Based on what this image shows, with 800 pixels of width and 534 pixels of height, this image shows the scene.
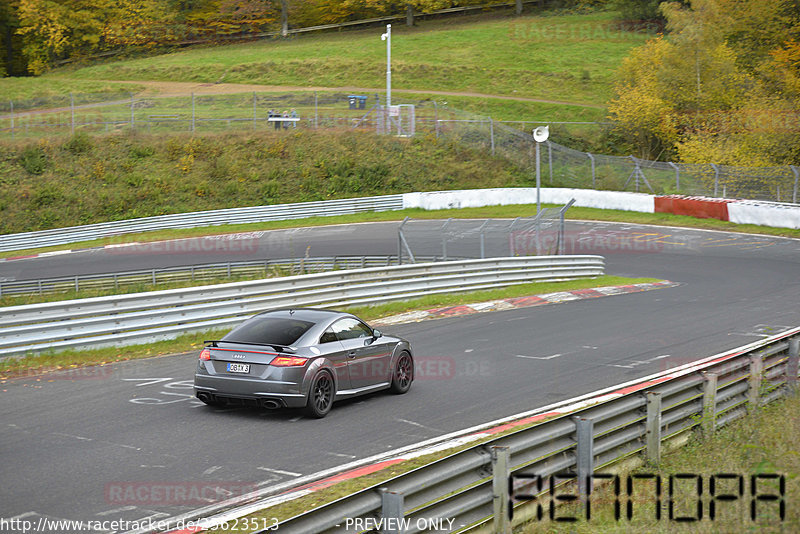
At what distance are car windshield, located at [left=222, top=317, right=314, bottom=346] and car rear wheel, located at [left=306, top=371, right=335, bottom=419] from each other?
2.02 ft

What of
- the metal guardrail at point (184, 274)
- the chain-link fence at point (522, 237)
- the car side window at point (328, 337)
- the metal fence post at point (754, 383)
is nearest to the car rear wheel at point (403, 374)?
the car side window at point (328, 337)

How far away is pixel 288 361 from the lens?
10.7 metres

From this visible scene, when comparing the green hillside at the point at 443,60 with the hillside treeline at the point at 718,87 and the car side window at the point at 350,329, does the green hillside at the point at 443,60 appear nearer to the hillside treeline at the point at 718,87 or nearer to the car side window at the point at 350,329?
the hillside treeline at the point at 718,87

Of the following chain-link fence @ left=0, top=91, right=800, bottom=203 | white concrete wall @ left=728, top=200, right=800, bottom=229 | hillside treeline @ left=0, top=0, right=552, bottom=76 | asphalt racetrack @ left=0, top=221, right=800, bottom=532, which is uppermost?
hillside treeline @ left=0, top=0, right=552, bottom=76

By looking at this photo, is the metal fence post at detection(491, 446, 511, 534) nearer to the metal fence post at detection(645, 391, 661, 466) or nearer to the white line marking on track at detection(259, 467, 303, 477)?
the metal fence post at detection(645, 391, 661, 466)

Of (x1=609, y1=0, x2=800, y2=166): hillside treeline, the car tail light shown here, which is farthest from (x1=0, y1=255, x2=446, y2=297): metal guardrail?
(x1=609, y1=0, x2=800, y2=166): hillside treeline

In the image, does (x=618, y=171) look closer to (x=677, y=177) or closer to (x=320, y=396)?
(x=677, y=177)

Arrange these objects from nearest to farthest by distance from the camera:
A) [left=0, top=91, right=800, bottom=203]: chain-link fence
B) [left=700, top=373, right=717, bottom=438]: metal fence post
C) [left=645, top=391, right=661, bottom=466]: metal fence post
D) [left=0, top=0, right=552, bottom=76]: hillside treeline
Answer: [left=645, top=391, right=661, bottom=466]: metal fence post
[left=700, top=373, right=717, bottom=438]: metal fence post
[left=0, top=91, right=800, bottom=203]: chain-link fence
[left=0, top=0, right=552, bottom=76]: hillside treeline

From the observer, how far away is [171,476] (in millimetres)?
8453

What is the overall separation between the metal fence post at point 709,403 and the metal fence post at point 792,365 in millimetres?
2653

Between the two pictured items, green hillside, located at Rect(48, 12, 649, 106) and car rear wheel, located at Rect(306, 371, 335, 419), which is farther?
green hillside, located at Rect(48, 12, 649, 106)

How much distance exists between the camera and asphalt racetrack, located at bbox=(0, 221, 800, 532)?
8336 millimetres

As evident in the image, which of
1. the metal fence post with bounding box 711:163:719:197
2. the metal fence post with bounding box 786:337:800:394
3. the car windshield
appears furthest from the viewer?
the metal fence post with bounding box 711:163:719:197

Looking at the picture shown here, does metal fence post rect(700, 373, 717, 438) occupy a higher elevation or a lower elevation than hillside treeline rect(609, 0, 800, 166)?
lower
